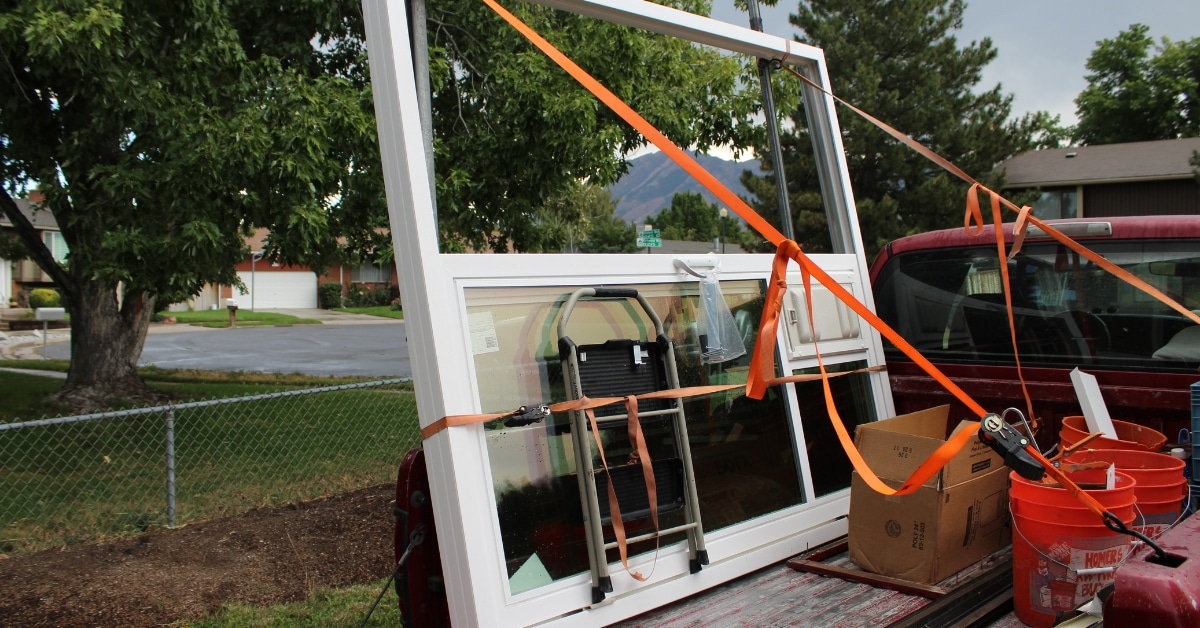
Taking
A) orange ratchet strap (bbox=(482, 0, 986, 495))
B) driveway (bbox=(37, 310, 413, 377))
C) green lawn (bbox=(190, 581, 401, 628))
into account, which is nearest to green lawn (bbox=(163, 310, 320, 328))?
driveway (bbox=(37, 310, 413, 377))

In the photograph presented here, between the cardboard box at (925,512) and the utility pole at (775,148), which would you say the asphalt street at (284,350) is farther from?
the cardboard box at (925,512)

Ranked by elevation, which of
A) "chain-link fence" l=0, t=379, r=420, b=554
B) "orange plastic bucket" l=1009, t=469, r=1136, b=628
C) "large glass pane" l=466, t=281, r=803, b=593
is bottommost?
"chain-link fence" l=0, t=379, r=420, b=554

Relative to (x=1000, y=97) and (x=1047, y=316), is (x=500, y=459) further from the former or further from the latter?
(x=1000, y=97)

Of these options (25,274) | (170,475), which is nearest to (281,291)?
(25,274)

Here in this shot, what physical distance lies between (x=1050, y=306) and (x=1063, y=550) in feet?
5.10

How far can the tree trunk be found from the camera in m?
10.4

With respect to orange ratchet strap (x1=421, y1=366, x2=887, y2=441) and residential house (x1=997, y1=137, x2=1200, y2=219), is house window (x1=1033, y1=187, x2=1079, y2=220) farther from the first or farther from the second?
orange ratchet strap (x1=421, y1=366, x2=887, y2=441)

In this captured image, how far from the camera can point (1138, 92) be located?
4734cm

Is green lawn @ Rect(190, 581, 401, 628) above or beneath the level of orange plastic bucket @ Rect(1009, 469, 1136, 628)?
beneath

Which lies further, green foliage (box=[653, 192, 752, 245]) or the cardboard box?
green foliage (box=[653, 192, 752, 245])

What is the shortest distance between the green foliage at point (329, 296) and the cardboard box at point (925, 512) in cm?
4863

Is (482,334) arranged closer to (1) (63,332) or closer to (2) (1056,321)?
(2) (1056,321)

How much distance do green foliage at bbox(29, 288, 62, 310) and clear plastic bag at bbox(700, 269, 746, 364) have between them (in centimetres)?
4416

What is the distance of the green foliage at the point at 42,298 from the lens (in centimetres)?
4022
